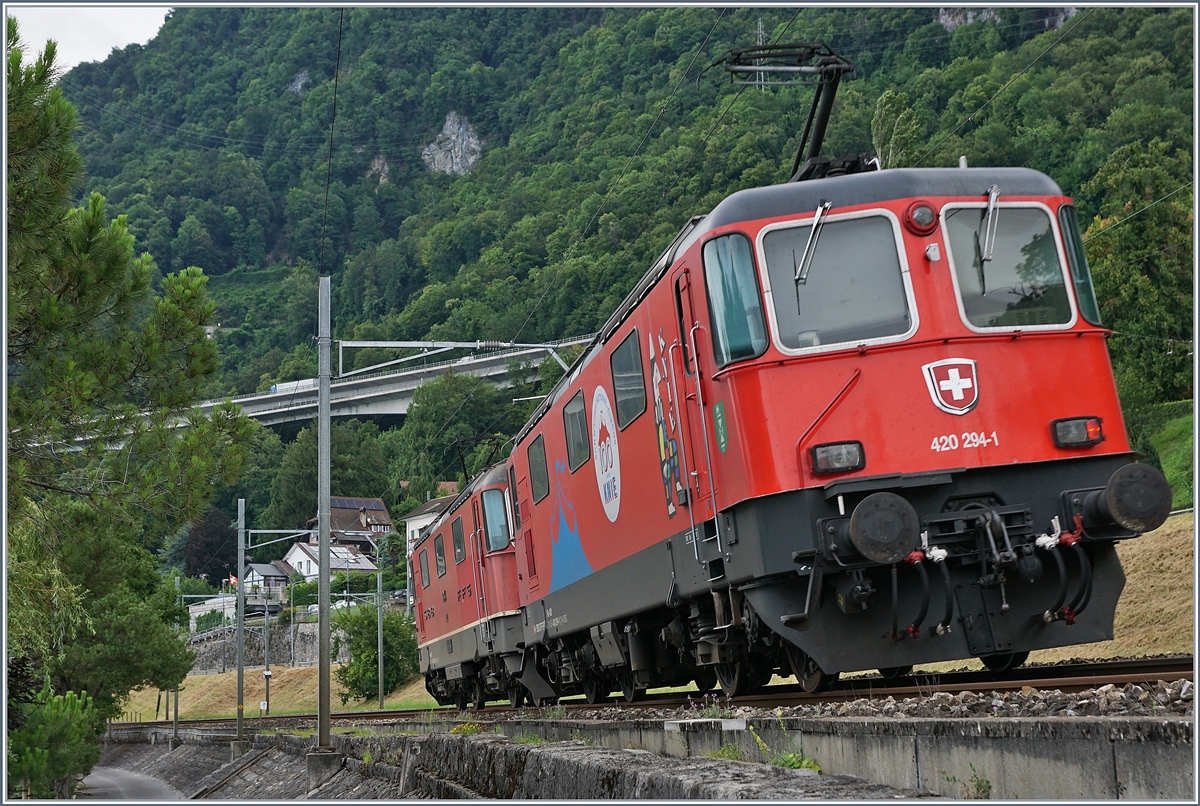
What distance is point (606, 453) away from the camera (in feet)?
35.4

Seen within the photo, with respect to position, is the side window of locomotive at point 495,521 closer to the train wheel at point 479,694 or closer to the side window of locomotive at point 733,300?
the train wheel at point 479,694

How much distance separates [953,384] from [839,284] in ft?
3.18

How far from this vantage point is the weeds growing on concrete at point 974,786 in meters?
4.36

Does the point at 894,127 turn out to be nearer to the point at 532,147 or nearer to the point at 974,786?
the point at 974,786

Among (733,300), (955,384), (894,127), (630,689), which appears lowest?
(630,689)

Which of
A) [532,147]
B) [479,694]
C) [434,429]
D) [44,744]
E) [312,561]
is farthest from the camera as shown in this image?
[312,561]

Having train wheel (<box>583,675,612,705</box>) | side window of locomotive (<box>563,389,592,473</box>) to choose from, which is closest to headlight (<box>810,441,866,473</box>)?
side window of locomotive (<box>563,389,592,473</box>)

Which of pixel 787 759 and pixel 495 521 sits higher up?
pixel 495 521

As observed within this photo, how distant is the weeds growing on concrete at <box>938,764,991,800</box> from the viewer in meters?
4.36

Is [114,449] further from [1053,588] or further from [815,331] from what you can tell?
[1053,588]

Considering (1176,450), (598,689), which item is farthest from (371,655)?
(598,689)

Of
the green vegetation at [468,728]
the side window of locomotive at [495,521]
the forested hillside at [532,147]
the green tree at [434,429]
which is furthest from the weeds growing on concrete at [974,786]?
the green tree at [434,429]

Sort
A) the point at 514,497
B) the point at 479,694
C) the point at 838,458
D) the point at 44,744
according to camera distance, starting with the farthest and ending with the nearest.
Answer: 1. the point at 479,694
2. the point at 514,497
3. the point at 44,744
4. the point at 838,458

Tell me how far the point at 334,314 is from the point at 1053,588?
10260 cm
